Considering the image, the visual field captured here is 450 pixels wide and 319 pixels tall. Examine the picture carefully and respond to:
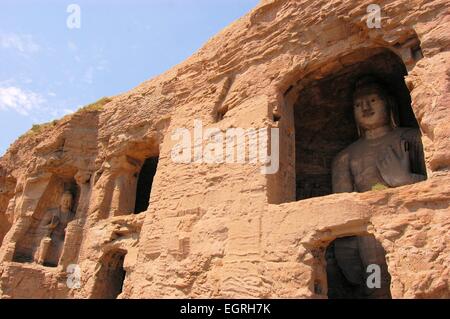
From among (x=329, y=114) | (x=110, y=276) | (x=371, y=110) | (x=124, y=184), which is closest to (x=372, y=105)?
(x=371, y=110)

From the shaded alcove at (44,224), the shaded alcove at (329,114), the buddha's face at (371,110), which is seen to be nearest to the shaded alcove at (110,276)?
the shaded alcove at (44,224)

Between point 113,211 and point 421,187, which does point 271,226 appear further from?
point 113,211

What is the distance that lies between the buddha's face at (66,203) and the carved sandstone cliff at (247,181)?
0.87 feet

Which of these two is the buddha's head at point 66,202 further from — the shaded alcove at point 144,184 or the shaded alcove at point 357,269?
the shaded alcove at point 357,269

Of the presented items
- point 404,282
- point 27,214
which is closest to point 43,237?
point 27,214

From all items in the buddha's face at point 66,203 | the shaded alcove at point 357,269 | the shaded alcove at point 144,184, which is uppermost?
the shaded alcove at point 144,184

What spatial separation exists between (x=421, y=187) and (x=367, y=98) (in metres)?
3.16

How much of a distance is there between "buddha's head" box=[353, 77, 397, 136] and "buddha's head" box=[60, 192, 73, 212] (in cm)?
721

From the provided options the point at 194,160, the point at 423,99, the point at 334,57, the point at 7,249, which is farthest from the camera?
the point at 7,249

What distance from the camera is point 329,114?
8812mm

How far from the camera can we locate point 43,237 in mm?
10906

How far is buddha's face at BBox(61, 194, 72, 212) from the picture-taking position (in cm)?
1123

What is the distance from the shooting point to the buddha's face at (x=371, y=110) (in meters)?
7.77

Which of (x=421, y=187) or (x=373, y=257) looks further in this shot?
(x=373, y=257)
